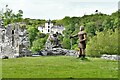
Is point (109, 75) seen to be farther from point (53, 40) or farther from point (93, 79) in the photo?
point (53, 40)

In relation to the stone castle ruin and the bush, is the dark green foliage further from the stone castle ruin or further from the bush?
the stone castle ruin

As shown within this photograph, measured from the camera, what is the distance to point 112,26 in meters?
46.3

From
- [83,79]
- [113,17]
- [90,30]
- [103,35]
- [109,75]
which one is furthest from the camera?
[113,17]

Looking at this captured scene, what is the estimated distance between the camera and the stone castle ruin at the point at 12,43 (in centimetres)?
2461

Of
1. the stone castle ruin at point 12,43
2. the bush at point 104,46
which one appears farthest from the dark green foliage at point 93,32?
the stone castle ruin at point 12,43

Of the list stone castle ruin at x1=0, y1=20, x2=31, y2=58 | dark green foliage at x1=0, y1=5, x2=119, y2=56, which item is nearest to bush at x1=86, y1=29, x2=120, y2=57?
dark green foliage at x1=0, y1=5, x2=119, y2=56

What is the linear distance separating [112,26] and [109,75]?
33046mm

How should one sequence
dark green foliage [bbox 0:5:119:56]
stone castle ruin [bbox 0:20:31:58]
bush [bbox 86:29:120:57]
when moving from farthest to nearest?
dark green foliage [bbox 0:5:119:56] < bush [bbox 86:29:120:57] < stone castle ruin [bbox 0:20:31:58]

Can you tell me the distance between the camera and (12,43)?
2581 cm

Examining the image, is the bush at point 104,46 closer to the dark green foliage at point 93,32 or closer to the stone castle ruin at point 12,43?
the dark green foliage at point 93,32

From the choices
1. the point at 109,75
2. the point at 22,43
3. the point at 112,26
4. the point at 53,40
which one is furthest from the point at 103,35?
the point at 109,75

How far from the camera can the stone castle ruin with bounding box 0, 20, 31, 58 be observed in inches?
969

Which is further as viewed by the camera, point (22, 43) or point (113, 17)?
point (113, 17)

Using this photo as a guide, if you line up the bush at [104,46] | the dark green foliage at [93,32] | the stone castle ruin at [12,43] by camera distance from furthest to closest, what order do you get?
the dark green foliage at [93,32] → the bush at [104,46] → the stone castle ruin at [12,43]
